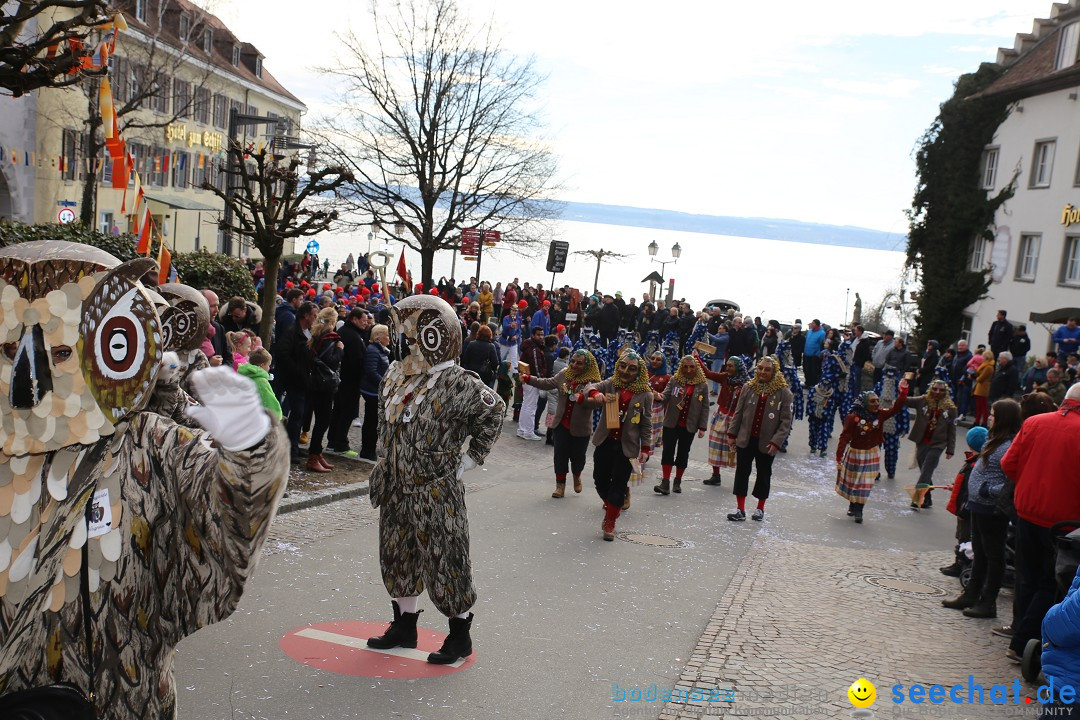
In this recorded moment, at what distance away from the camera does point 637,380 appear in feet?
33.7

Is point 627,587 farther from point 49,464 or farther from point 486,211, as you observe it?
point 486,211

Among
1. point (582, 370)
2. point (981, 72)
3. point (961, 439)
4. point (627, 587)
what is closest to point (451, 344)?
point (627, 587)

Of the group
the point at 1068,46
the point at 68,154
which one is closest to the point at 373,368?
the point at 68,154

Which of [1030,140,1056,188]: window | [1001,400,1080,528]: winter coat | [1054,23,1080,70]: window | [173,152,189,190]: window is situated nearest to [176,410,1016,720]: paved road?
[1001,400,1080,528]: winter coat

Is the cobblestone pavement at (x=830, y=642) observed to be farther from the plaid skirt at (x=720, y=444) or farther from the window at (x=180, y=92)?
the window at (x=180, y=92)

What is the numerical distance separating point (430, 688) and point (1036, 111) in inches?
1243

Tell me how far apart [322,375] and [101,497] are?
8381mm

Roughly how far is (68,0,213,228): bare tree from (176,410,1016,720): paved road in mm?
17716

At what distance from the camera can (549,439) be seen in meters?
15.5

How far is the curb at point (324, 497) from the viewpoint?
9.30 metres

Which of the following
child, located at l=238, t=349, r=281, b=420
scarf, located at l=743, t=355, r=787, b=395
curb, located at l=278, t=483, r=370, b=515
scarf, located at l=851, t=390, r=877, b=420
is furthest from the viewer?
scarf, located at l=851, t=390, r=877, b=420

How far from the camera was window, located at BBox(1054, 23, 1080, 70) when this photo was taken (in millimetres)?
29875

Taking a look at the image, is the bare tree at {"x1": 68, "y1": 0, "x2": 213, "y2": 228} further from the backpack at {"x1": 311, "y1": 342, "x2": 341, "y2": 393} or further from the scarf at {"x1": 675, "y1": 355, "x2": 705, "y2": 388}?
the scarf at {"x1": 675, "y1": 355, "x2": 705, "y2": 388}

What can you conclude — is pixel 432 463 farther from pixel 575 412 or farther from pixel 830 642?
pixel 575 412
